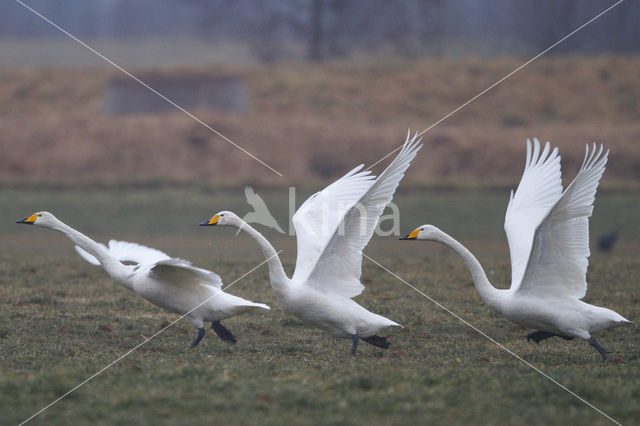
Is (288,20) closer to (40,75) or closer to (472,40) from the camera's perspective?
(40,75)

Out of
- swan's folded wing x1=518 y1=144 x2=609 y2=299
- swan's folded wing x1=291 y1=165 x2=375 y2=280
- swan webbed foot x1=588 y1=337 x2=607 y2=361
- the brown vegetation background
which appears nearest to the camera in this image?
swan's folded wing x1=518 y1=144 x2=609 y2=299

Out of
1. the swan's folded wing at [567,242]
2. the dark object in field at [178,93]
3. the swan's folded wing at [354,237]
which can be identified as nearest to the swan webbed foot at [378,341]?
the swan's folded wing at [354,237]

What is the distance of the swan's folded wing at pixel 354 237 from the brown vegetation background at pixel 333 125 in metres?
19.4

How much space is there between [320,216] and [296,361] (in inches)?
99.8

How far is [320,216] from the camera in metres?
10.0

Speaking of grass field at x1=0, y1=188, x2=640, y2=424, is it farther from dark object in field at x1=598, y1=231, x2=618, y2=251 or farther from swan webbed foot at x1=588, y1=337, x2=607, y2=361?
dark object in field at x1=598, y1=231, x2=618, y2=251

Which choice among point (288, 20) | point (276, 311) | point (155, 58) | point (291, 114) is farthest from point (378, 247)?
point (155, 58)

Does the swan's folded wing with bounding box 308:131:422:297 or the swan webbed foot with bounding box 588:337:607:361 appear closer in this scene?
the swan webbed foot with bounding box 588:337:607:361

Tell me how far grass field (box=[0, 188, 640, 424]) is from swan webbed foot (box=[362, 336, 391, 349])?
0.14 m

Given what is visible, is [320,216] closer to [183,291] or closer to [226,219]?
[226,219]

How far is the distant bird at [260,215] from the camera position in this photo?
2130 centimetres

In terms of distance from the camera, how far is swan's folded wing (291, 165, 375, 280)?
923 cm

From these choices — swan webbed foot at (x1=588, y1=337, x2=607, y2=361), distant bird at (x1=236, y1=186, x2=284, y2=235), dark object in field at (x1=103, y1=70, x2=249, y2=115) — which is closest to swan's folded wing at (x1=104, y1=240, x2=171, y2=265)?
swan webbed foot at (x1=588, y1=337, x2=607, y2=361)

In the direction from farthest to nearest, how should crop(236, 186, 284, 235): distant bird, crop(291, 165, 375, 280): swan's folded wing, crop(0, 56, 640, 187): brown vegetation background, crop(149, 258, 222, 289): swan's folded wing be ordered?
crop(0, 56, 640, 187): brown vegetation background → crop(236, 186, 284, 235): distant bird → crop(291, 165, 375, 280): swan's folded wing → crop(149, 258, 222, 289): swan's folded wing
